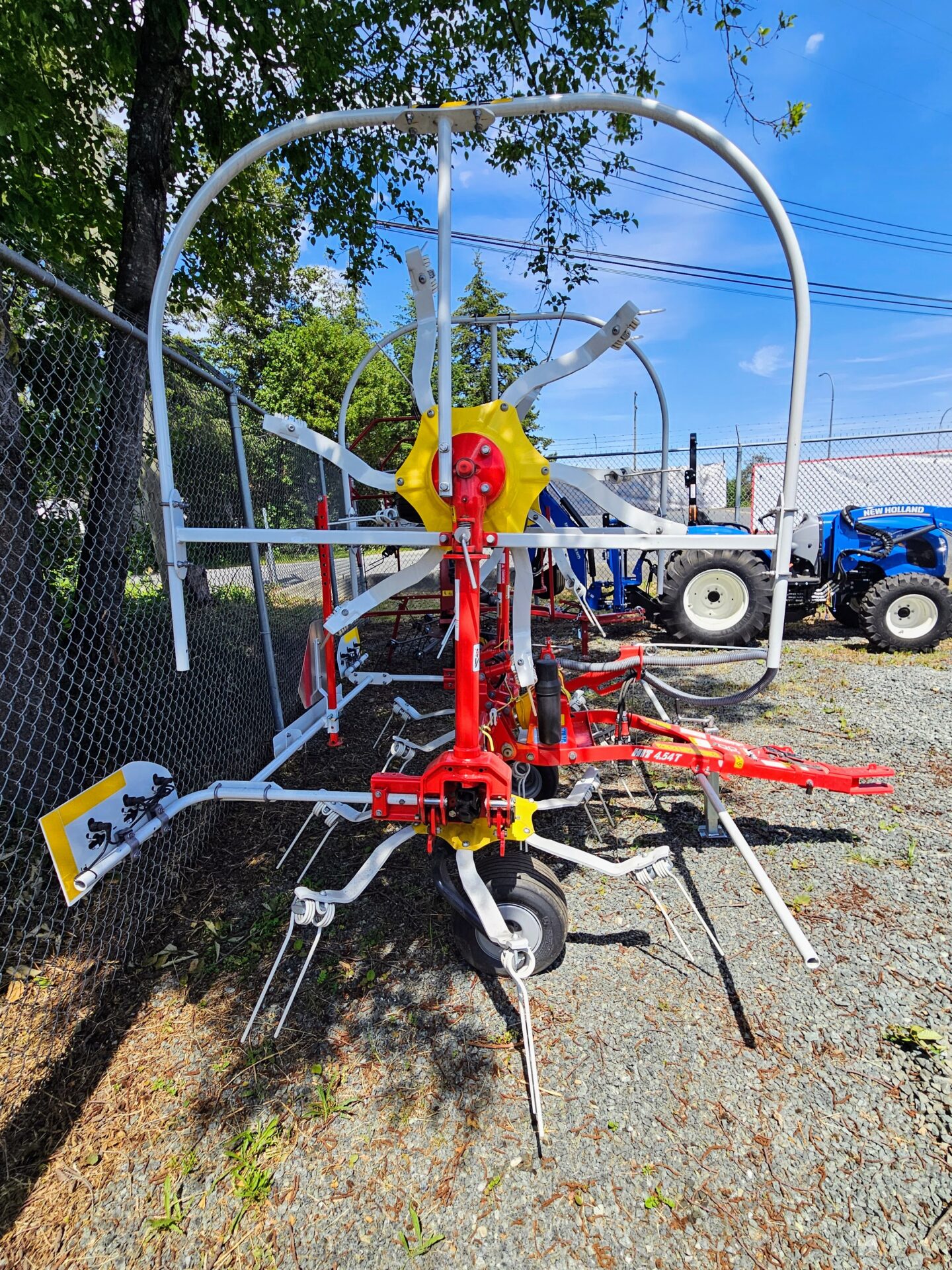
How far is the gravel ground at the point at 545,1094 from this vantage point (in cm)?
158

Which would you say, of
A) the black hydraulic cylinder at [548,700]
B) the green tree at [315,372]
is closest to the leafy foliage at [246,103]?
the black hydraulic cylinder at [548,700]

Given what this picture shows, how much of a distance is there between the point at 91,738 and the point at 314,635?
1.27 metres

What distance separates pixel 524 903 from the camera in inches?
87.6

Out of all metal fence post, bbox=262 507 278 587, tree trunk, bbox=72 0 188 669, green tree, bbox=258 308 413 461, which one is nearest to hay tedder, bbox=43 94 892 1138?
tree trunk, bbox=72 0 188 669

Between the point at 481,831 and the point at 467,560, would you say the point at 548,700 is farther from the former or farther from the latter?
the point at 467,560

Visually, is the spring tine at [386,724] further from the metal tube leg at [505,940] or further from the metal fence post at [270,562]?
the metal tube leg at [505,940]

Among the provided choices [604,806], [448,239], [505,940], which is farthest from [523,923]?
[448,239]

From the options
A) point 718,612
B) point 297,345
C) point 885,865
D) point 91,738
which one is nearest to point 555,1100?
point 885,865

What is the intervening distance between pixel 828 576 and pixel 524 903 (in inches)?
263

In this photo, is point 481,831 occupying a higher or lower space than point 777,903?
higher

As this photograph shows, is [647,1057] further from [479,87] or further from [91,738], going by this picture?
[479,87]

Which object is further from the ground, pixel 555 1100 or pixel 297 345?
pixel 297 345

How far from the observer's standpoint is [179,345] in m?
3.47

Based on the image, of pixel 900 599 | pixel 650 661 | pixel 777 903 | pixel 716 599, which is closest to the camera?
pixel 777 903
